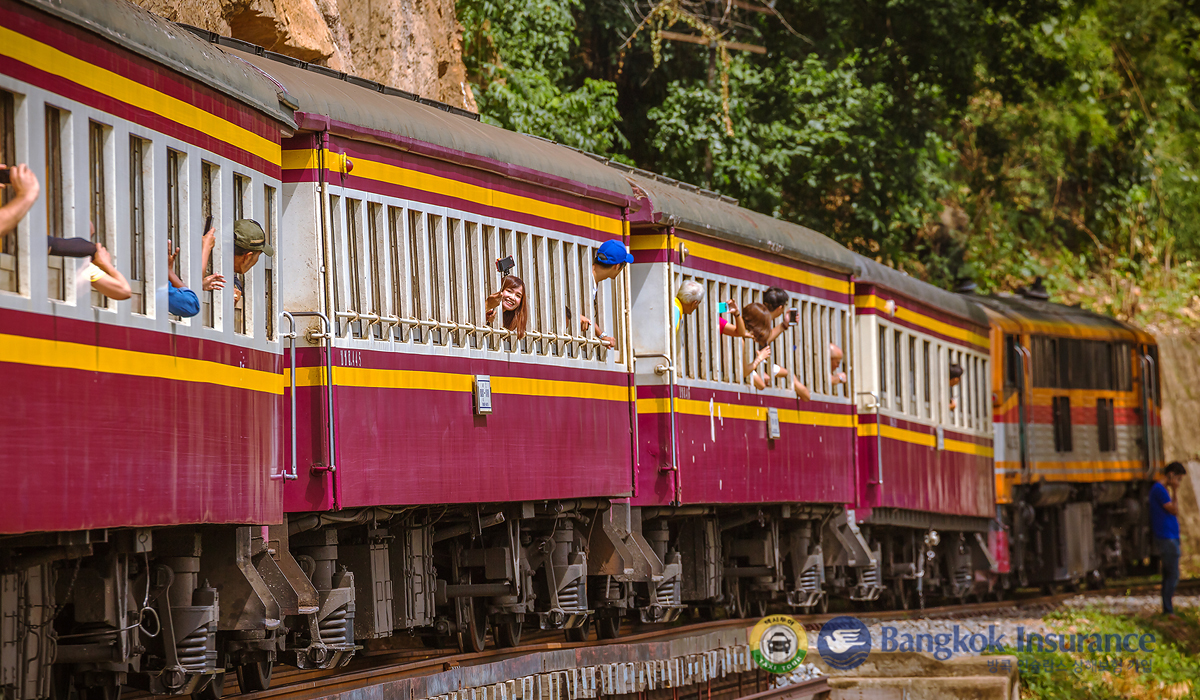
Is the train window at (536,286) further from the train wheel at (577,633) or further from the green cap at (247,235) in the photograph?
the green cap at (247,235)

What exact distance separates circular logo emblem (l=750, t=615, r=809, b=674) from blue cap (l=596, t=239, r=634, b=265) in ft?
11.1

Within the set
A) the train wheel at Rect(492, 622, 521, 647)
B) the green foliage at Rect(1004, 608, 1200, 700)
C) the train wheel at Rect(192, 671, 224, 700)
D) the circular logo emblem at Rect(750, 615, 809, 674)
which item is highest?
the train wheel at Rect(192, 671, 224, 700)

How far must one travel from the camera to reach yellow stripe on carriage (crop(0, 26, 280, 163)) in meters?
6.62

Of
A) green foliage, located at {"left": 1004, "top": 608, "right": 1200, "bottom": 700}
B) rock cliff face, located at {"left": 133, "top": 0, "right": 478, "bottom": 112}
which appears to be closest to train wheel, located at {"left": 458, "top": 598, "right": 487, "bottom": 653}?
green foliage, located at {"left": 1004, "top": 608, "right": 1200, "bottom": 700}

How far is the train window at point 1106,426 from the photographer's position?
26203 mm

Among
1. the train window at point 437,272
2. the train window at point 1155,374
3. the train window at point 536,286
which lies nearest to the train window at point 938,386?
the train window at point 1155,374

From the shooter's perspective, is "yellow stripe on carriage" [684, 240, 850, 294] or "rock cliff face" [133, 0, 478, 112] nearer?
"yellow stripe on carriage" [684, 240, 850, 294]

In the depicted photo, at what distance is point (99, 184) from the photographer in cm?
729

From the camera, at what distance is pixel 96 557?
7.83 metres

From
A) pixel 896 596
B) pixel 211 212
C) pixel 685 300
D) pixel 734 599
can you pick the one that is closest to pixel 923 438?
pixel 896 596

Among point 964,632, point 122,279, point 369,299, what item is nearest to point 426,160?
point 369,299

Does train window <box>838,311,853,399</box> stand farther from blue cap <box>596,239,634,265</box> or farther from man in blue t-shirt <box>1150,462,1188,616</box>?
blue cap <box>596,239,634,265</box>

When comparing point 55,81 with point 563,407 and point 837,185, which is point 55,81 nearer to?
point 563,407

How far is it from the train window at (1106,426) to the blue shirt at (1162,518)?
14.6 feet
